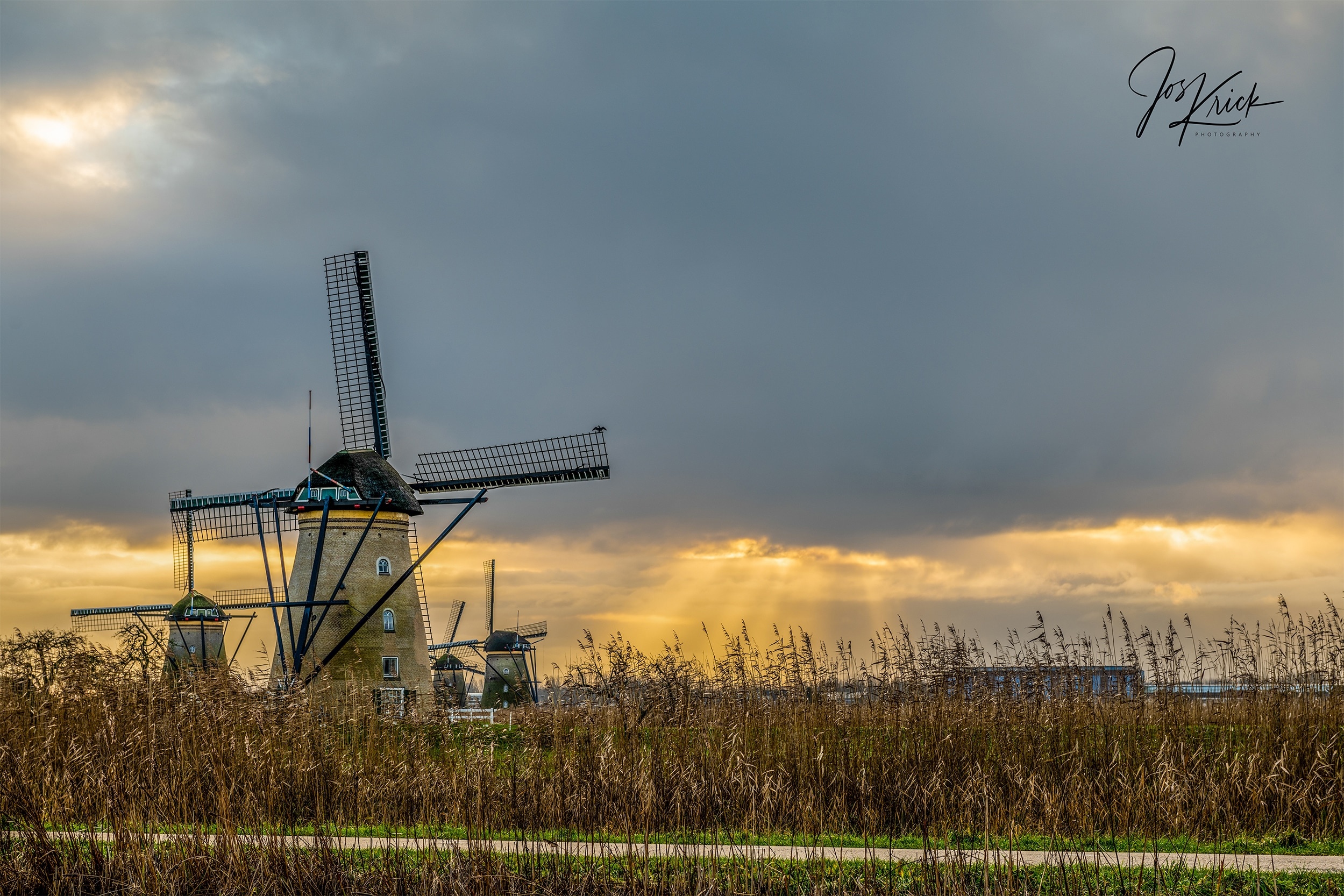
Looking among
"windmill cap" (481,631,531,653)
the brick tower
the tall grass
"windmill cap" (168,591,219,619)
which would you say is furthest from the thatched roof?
"windmill cap" (481,631,531,653)

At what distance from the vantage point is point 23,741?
11.6 meters

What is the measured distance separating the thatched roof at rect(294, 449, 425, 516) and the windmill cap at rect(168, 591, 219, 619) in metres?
15.2

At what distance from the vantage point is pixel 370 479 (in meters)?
25.4

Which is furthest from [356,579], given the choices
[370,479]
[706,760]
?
[706,760]

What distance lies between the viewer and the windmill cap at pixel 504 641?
44.7 metres

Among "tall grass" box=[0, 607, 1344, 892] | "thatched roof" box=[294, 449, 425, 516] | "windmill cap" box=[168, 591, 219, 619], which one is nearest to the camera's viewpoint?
"tall grass" box=[0, 607, 1344, 892]

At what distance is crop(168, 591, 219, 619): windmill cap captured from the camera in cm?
3844

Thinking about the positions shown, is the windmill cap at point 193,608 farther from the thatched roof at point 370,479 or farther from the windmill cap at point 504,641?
the thatched roof at point 370,479

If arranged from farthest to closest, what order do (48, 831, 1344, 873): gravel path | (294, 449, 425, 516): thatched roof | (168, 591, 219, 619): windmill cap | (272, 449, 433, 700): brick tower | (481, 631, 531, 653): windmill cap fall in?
(481, 631, 531, 653): windmill cap < (168, 591, 219, 619): windmill cap < (294, 449, 425, 516): thatched roof < (272, 449, 433, 700): brick tower < (48, 831, 1344, 873): gravel path

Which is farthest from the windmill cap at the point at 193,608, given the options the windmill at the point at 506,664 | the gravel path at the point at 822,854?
the gravel path at the point at 822,854

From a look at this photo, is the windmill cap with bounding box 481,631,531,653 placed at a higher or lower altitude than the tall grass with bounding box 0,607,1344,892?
lower

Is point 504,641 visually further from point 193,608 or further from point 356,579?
point 356,579

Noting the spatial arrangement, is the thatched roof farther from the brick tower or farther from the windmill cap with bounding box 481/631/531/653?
the windmill cap with bounding box 481/631/531/653

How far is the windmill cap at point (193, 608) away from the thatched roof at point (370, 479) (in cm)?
1519
